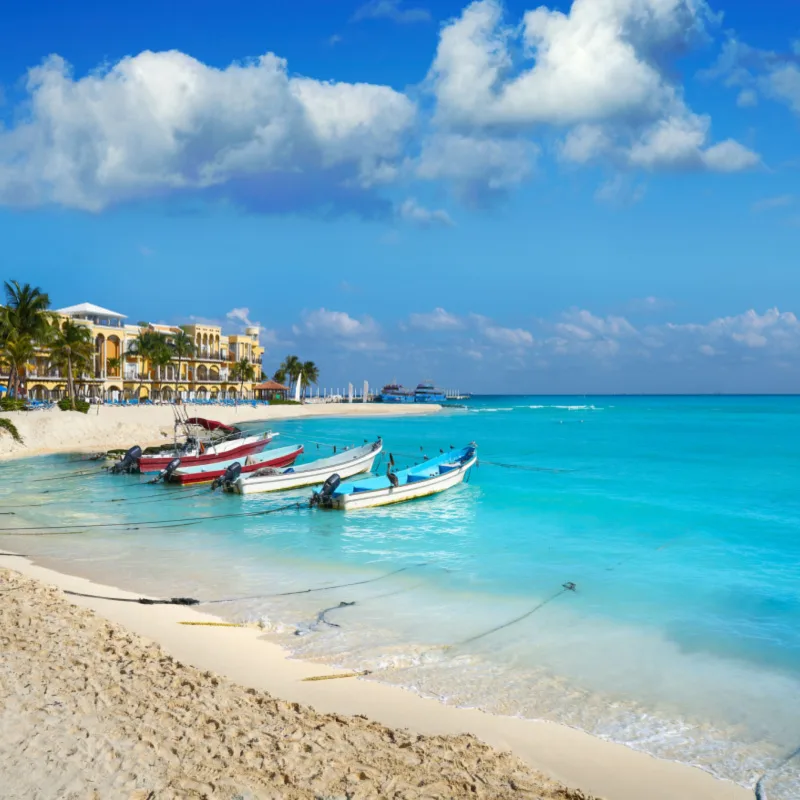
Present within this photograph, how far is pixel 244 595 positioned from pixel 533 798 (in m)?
8.21

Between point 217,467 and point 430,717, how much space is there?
2333 cm

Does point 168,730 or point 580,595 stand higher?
point 168,730

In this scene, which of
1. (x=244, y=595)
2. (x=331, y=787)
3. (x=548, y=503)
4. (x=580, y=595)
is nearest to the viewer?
(x=331, y=787)

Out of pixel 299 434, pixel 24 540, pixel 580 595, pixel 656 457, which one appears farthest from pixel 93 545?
pixel 299 434

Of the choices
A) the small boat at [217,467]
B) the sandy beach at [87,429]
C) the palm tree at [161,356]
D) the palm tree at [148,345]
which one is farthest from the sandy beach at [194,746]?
the palm tree at [148,345]

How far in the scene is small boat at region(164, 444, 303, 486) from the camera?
2814 centimetres

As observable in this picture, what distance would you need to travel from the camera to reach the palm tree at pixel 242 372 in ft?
291

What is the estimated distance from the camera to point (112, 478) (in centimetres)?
2992

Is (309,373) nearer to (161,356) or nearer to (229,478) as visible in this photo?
(161,356)

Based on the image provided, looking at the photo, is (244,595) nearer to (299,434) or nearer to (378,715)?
(378,715)

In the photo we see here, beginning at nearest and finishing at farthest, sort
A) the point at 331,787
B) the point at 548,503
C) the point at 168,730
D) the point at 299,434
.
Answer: the point at 331,787
the point at 168,730
the point at 548,503
the point at 299,434

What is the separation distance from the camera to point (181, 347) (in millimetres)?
80938

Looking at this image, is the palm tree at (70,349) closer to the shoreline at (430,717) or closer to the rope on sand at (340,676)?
the shoreline at (430,717)

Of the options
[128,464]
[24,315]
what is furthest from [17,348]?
[128,464]
